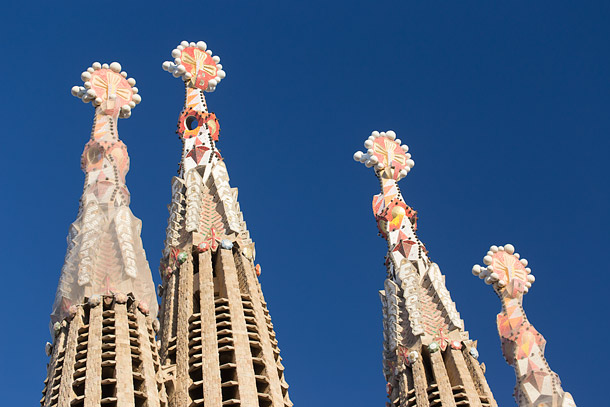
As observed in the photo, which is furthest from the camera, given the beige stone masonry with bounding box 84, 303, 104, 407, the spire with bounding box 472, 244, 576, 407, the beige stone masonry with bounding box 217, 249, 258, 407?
the spire with bounding box 472, 244, 576, 407

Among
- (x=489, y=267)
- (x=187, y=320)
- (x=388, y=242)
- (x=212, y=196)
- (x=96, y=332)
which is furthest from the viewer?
(x=388, y=242)

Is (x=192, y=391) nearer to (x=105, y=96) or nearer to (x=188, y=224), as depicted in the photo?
(x=188, y=224)

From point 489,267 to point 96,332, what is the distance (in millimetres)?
15382

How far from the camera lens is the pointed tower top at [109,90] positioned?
128 ft

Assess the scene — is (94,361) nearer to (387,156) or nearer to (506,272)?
(506,272)

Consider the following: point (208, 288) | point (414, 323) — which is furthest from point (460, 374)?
point (208, 288)

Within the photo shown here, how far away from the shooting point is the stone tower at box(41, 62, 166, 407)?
2894 cm

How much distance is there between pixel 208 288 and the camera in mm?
36906

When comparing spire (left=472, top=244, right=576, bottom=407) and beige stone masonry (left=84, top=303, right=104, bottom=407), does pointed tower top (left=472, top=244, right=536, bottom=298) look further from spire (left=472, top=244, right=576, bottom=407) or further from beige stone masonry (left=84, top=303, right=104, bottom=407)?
beige stone masonry (left=84, top=303, right=104, bottom=407)

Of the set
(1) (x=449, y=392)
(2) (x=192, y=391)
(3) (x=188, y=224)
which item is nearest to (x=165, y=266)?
(3) (x=188, y=224)

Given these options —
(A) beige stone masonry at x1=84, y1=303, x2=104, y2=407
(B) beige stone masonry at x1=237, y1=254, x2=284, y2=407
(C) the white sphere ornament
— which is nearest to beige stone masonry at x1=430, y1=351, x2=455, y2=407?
(C) the white sphere ornament

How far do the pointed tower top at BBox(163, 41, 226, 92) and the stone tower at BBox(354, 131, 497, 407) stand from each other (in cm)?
719

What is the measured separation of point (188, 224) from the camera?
3975 cm

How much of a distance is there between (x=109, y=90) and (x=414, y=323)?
1419 centimetres
